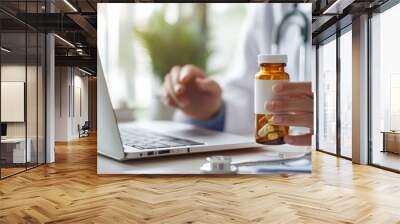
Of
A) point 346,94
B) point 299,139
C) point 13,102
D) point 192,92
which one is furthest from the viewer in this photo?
point 346,94

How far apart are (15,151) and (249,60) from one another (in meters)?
3.87

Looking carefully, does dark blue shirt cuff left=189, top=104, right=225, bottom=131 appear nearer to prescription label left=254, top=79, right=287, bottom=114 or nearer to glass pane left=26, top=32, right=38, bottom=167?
prescription label left=254, top=79, right=287, bottom=114

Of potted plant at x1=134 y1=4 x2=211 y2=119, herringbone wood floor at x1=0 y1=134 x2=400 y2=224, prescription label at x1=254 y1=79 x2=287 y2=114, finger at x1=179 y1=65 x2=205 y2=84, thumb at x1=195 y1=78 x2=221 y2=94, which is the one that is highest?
potted plant at x1=134 y1=4 x2=211 y2=119

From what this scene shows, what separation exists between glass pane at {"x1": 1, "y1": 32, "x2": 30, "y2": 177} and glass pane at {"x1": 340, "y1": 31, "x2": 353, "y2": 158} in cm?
593

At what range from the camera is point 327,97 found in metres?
9.27

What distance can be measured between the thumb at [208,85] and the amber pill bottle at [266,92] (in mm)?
1156

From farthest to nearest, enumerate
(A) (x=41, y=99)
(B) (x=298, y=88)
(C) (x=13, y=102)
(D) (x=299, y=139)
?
(A) (x=41, y=99) < (C) (x=13, y=102) < (D) (x=299, y=139) < (B) (x=298, y=88)

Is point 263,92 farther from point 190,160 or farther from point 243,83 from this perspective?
point 190,160

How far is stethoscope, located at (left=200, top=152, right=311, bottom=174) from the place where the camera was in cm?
477

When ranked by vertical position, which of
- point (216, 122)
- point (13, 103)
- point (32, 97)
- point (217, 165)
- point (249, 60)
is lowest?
point (217, 165)

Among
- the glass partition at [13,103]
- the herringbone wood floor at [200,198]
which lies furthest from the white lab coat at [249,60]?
the glass partition at [13,103]

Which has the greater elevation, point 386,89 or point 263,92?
point 386,89

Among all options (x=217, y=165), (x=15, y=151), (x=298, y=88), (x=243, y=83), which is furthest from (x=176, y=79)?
(x=15, y=151)

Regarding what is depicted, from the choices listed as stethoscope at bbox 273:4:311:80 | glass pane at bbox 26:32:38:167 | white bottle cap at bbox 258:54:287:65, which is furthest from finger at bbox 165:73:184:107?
glass pane at bbox 26:32:38:167
